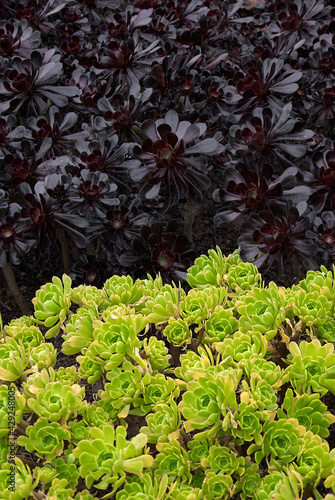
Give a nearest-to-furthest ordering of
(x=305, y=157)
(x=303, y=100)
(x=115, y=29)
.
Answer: (x=305, y=157)
(x=303, y=100)
(x=115, y=29)

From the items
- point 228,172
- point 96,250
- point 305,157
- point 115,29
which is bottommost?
point 96,250

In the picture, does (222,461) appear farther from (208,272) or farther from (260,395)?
(208,272)

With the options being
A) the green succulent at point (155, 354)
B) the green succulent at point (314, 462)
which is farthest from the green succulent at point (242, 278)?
the green succulent at point (314, 462)

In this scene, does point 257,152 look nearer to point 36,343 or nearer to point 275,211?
point 275,211

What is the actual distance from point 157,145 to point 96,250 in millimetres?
846

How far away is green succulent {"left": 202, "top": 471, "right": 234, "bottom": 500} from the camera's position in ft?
3.45

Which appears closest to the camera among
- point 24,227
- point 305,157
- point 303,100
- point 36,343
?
point 36,343

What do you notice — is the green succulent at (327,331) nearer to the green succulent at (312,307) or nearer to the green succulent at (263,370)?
the green succulent at (312,307)

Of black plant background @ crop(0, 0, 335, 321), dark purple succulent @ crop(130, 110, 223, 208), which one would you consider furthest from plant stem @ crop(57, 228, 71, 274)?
dark purple succulent @ crop(130, 110, 223, 208)

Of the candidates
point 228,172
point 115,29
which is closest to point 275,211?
point 228,172

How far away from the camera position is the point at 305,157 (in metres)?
2.23

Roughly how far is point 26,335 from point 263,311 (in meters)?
0.69

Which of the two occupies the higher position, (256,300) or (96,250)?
(256,300)

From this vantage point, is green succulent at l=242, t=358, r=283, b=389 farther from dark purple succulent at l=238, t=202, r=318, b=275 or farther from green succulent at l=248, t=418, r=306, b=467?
dark purple succulent at l=238, t=202, r=318, b=275
